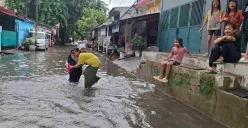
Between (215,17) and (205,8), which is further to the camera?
(205,8)

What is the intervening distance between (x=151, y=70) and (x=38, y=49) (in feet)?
63.6

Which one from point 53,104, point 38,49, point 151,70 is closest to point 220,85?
point 53,104

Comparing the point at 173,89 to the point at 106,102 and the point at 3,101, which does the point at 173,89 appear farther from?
the point at 3,101

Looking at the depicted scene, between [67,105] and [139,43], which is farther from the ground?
[139,43]

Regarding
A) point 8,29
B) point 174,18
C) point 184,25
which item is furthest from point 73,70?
point 8,29

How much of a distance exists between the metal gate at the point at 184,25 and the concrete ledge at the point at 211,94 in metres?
4.54

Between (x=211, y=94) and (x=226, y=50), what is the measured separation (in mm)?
974

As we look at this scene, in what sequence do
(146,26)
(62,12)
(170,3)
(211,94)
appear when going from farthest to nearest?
(62,12), (146,26), (170,3), (211,94)

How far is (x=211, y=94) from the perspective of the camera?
551cm

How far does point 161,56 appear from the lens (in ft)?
36.8

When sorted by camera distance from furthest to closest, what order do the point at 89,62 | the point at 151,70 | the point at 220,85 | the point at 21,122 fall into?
1. the point at 151,70
2. the point at 89,62
3. the point at 220,85
4. the point at 21,122

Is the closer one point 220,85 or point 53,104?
point 220,85

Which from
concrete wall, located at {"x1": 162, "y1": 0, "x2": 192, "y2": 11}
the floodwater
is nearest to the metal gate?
concrete wall, located at {"x1": 162, "y1": 0, "x2": 192, "y2": 11}

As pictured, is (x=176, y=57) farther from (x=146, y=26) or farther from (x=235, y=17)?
(x=146, y=26)
